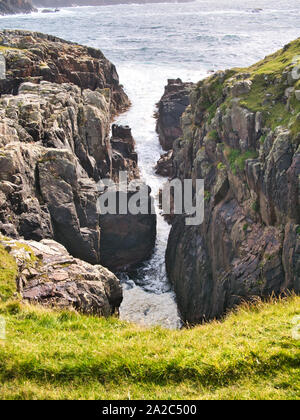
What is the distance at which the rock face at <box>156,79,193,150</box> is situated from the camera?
2613 inches

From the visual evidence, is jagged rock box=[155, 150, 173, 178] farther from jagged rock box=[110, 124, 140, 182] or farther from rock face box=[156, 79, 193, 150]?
rock face box=[156, 79, 193, 150]

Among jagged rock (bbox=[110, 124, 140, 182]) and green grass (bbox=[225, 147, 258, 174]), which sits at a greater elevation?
green grass (bbox=[225, 147, 258, 174])

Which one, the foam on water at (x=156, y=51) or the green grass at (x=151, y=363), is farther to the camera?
the foam on water at (x=156, y=51)

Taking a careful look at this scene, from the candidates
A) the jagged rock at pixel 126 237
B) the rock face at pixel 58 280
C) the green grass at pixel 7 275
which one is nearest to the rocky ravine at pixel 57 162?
the jagged rock at pixel 126 237

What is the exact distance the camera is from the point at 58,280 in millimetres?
17625

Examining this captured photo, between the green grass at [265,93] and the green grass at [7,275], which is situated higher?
the green grass at [265,93]

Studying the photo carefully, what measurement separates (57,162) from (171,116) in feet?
135

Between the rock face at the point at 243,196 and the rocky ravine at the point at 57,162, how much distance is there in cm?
770

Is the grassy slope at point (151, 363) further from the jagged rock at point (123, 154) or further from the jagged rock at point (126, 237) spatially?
the jagged rock at point (123, 154)

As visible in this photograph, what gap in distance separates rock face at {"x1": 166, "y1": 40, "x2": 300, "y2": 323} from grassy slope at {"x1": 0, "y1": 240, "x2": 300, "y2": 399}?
9.37 m

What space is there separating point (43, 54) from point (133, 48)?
7123 centimetres

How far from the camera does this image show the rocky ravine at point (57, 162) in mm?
25283

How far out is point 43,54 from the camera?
61.6 m

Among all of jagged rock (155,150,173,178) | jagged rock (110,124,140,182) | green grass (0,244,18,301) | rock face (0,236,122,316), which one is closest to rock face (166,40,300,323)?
rock face (0,236,122,316)
